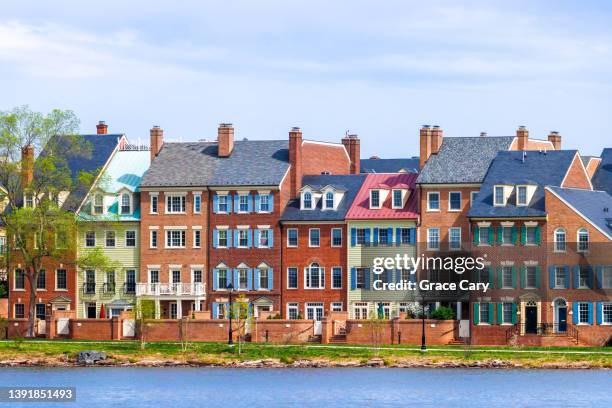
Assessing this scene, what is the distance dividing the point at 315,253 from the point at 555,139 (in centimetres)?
1810

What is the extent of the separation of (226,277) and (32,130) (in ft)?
48.4

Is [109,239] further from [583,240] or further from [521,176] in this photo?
[583,240]

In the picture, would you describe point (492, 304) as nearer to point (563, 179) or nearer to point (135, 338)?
point (563, 179)

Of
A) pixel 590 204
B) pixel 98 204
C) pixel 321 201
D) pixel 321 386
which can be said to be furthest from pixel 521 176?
pixel 98 204

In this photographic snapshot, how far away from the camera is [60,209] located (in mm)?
142125

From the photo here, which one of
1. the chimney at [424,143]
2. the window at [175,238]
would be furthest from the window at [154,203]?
the chimney at [424,143]

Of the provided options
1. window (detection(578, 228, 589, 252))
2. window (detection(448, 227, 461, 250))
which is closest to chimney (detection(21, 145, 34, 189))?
window (detection(448, 227, 461, 250))

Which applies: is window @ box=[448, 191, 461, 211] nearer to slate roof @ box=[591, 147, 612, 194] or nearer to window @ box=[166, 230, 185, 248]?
slate roof @ box=[591, 147, 612, 194]

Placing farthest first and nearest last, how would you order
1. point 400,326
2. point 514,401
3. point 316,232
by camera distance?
point 316,232 → point 400,326 → point 514,401

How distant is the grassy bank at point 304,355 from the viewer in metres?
124

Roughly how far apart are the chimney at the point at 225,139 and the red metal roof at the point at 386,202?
8.79 metres

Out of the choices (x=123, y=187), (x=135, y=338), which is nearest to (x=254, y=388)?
(x=135, y=338)

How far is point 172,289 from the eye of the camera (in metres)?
143

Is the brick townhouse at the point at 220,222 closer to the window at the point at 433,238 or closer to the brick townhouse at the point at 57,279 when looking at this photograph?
the brick townhouse at the point at 57,279
